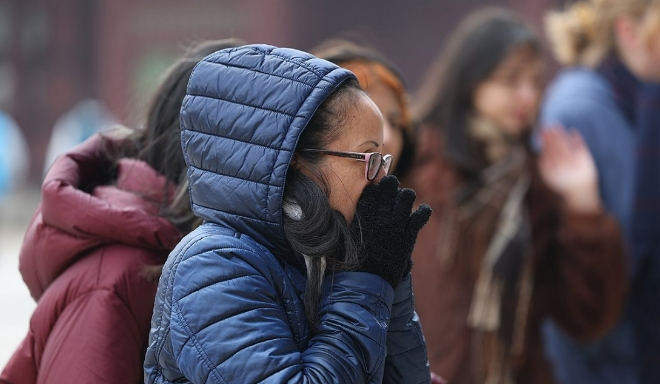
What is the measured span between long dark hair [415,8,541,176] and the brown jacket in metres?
0.13

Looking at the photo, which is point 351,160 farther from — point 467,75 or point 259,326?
point 467,75

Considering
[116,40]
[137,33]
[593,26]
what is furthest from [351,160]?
[116,40]

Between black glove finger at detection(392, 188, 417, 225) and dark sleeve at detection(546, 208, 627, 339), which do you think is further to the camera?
dark sleeve at detection(546, 208, 627, 339)

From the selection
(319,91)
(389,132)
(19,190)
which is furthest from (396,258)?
(19,190)

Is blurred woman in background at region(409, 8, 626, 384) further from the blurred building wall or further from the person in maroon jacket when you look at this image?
the blurred building wall

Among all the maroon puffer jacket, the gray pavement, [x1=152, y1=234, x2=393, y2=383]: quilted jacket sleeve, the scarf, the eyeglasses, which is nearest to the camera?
[x1=152, y1=234, x2=393, y2=383]: quilted jacket sleeve

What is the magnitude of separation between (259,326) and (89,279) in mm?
483

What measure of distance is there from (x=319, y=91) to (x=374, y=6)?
38.3 ft

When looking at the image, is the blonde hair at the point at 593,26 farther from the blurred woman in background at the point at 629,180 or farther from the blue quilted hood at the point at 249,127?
the blue quilted hood at the point at 249,127

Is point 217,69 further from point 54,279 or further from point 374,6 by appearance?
point 374,6

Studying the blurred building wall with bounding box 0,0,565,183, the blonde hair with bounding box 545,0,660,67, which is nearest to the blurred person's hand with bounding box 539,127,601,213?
the blonde hair with bounding box 545,0,660,67

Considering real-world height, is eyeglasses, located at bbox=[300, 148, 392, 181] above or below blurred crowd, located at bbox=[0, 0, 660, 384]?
above

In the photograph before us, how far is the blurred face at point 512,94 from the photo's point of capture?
3.41 metres

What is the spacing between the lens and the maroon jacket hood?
1.72 m
